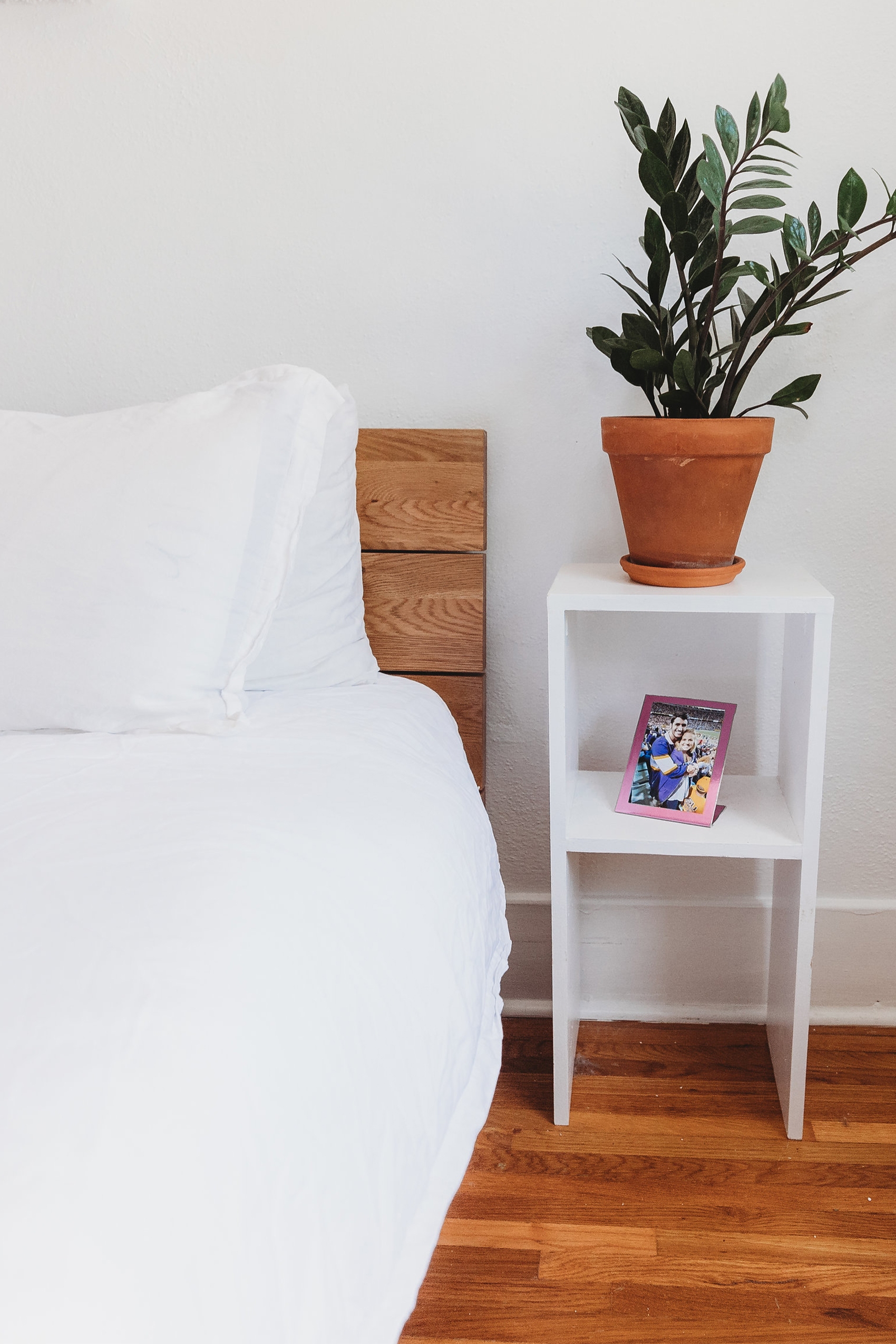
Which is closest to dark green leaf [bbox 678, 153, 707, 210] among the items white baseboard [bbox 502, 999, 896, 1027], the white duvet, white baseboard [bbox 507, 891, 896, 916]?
the white duvet

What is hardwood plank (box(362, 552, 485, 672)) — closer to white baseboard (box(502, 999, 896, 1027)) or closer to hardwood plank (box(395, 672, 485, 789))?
hardwood plank (box(395, 672, 485, 789))

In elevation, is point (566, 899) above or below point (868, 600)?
below

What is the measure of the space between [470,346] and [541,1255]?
1.18 metres

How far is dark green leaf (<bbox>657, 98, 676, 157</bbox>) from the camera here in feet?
3.66

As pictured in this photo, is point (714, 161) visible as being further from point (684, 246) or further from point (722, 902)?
point (722, 902)

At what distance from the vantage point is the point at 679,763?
4.41 ft

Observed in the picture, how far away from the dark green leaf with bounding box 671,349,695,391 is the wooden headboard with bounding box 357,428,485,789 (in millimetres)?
323

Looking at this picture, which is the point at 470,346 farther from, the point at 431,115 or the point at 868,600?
the point at 868,600

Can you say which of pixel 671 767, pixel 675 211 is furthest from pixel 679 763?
pixel 675 211

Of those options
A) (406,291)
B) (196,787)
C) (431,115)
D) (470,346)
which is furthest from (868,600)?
(196,787)

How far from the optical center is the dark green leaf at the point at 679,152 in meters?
1.13

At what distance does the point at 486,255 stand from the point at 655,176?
1.14 feet

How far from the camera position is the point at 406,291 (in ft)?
4.74

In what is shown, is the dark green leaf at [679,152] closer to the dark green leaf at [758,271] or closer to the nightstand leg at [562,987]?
the dark green leaf at [758,271]
